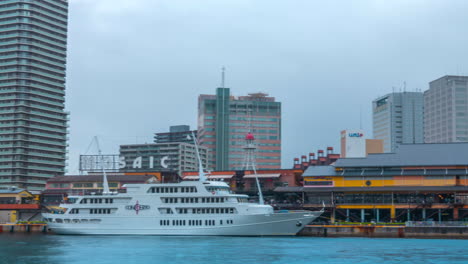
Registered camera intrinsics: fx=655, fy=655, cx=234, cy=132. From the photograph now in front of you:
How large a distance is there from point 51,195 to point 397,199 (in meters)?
67.6

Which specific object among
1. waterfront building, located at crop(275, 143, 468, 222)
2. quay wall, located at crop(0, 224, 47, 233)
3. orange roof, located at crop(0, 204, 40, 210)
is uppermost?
waterfront building, located at crop(275, 143, 468, 222)

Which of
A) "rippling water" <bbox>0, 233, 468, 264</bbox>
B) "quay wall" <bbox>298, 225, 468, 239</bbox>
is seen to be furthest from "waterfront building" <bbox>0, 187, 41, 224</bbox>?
"quay wall" <bbox>298, 225, 468, 239</bbox>

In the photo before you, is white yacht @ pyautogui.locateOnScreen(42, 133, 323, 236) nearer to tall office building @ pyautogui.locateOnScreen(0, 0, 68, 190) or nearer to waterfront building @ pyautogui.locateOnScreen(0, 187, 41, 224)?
waterfront building @ pyautogui.locateOnScreen(0, 187, 41, 224)

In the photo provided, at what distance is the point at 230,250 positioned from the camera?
234ft

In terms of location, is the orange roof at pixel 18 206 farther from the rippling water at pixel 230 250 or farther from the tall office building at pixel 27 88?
the tall office building at pixel 27 88

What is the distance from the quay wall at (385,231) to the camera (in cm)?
9100

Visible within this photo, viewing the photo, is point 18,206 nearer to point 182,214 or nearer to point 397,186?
point 182,214

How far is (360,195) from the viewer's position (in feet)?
360

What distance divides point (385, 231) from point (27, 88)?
11239 cm

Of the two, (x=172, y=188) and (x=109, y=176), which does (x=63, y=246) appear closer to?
(x=172, y=188)

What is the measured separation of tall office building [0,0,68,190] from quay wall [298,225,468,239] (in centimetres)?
9760

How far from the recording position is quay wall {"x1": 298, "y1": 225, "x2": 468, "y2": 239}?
91000 mm

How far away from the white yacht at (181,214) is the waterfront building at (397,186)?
1703 cm

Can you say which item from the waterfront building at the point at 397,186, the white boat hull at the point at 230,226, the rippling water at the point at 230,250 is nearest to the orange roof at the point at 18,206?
the white boat hull at the point at 230,226
